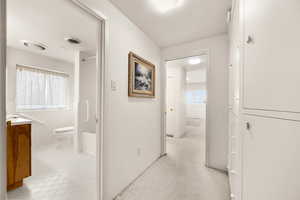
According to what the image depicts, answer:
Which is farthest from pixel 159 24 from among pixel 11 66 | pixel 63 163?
pixel 11 66

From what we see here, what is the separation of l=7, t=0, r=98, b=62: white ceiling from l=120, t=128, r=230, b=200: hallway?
7.07 feet

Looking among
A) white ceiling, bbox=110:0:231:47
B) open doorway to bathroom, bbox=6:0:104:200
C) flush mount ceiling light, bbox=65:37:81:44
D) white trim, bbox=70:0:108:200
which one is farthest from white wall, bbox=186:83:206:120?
white trim, bbox=70:0:108:200

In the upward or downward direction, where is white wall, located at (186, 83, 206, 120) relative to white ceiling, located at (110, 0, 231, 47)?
downward

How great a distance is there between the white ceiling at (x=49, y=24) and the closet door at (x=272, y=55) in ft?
4.69

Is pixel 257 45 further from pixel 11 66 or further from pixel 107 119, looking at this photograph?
pixel 11 66

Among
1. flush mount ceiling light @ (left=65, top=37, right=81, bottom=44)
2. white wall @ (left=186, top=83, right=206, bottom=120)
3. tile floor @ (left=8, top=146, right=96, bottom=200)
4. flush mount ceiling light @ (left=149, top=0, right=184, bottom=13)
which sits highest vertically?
flush mount ceiling light @ (left=65, top=37, right=81, bottom=44)

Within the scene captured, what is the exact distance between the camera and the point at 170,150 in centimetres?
312

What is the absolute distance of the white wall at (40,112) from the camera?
281 cm

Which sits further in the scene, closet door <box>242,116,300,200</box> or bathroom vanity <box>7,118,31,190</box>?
bathroom vanity <box>7,118,31,190</box>

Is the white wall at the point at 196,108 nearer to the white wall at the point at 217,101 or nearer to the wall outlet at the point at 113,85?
the white wall at the point at 217,101

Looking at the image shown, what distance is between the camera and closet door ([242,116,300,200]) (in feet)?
1.40

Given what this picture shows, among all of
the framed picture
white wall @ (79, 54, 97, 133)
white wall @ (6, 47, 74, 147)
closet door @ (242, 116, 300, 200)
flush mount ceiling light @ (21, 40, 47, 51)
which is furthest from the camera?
white wall @ (79, 54, 97, 133)

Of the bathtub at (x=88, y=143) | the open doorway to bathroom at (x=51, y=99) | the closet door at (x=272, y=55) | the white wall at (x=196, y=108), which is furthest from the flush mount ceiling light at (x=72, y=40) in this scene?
the white wall at (x=196, y=108)

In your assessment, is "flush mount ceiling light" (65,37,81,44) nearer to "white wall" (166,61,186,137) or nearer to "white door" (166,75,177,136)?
"white wall" (166,61,186,137)
